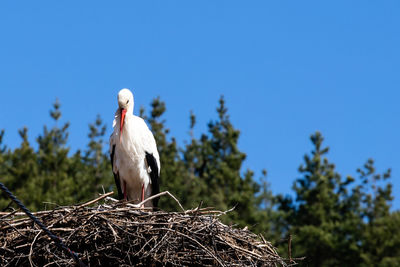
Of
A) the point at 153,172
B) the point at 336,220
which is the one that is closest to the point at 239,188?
the point at 336,220

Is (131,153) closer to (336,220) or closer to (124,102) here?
(124,102)

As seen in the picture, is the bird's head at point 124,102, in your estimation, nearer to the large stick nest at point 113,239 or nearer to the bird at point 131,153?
the bird at point 131,153

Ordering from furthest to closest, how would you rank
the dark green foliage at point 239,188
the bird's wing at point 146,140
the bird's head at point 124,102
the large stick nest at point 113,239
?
1. the dark green foliage at point 239,188
2. the bird's wing at point 146,140
3. the bird's head at point 124,102
4. the large stick nest at point 113,239

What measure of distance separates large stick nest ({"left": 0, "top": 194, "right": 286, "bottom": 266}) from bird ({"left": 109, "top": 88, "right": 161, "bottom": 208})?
1.88 m

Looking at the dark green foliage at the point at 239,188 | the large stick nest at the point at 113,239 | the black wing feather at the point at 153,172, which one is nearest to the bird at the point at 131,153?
the black wing feather at the point at 153,172

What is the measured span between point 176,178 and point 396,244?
325 inches

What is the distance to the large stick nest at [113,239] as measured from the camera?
19.1 ft

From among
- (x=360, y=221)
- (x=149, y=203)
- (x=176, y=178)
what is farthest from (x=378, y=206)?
(x=149, y=203)

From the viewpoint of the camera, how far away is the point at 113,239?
585cm

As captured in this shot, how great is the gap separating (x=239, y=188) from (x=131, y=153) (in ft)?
54.6

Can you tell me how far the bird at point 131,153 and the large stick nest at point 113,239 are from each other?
1880 millimetres

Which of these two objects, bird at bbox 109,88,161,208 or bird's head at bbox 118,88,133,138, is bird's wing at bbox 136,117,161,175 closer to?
bird at bbox 109,88,161,208

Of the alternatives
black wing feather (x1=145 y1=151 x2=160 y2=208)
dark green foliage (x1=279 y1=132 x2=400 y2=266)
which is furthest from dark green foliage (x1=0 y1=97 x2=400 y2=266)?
black wing feather (x1=145 y1=151 x2=160 y2=208)

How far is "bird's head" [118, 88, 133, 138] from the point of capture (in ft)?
25.8
